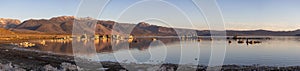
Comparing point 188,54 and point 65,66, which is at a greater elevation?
point 65,66

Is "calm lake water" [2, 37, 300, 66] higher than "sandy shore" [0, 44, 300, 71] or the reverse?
the reverse

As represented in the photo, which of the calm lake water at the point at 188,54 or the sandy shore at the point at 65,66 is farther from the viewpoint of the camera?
the calm lake water at the point at 188,54

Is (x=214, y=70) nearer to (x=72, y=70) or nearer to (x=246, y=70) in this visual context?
(x=246, y=70)

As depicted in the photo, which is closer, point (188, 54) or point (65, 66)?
point (65, 66)

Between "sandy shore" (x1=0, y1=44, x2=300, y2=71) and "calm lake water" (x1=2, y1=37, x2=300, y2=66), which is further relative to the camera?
"calm lake water" (x1=2, y1=37, x2=300, y2=66)

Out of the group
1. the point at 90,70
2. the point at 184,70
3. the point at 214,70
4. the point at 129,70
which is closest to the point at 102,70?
the point at 90,70

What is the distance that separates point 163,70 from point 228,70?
527cm

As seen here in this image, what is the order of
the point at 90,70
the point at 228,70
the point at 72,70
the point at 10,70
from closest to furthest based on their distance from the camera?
1. the point at 10,70
2. the point at 72,70
3. the point at 90,70
4. the point at 228,70

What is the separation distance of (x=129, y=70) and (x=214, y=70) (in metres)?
6.54

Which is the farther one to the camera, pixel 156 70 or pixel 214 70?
pixel 214 70

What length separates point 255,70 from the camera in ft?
84.8

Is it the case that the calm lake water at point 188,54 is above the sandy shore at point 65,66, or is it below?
below

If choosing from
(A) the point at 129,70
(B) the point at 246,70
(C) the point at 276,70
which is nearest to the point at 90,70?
(A) the point at 129,70

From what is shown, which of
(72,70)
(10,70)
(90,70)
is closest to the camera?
(10,70)
